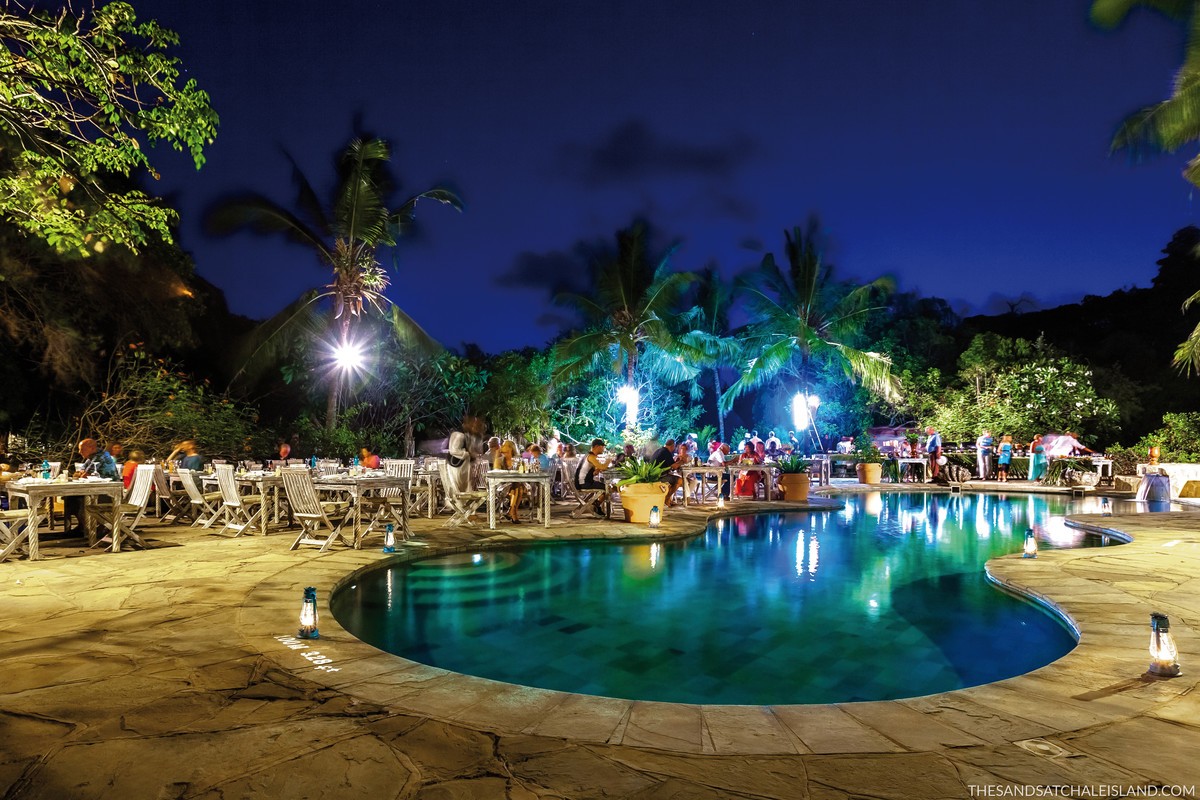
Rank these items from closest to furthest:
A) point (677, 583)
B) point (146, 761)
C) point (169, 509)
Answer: point (146, 761) → point (677, 583) → point (169, 509)

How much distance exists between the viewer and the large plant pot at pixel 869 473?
63.8 ft

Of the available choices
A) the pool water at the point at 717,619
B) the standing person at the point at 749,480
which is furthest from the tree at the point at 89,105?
the standing person at the point at 749,480

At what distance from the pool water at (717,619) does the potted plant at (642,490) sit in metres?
1.06

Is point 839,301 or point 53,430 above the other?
point 839,301

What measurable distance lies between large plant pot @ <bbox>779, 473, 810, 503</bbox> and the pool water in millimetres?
4561

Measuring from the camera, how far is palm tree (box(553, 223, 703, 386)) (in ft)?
64.3

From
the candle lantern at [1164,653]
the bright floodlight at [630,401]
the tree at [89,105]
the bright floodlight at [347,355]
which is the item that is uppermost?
the tree at [89,105]

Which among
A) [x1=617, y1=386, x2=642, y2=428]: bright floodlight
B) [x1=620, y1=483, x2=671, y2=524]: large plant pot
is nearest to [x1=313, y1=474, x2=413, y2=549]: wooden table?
[x1=620, y1=483, x2=671, y2=524]: large plant pot

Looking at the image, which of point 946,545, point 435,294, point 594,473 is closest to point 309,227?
point 594,473

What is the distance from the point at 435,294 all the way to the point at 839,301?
41.0m

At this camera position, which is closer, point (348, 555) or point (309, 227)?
point (348, 555)

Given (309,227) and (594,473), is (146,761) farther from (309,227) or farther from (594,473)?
(309,227)

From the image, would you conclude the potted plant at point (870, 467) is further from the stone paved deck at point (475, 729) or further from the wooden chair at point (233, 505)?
the wooden chair at point (233, 505)

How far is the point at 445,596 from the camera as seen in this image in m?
6.31
